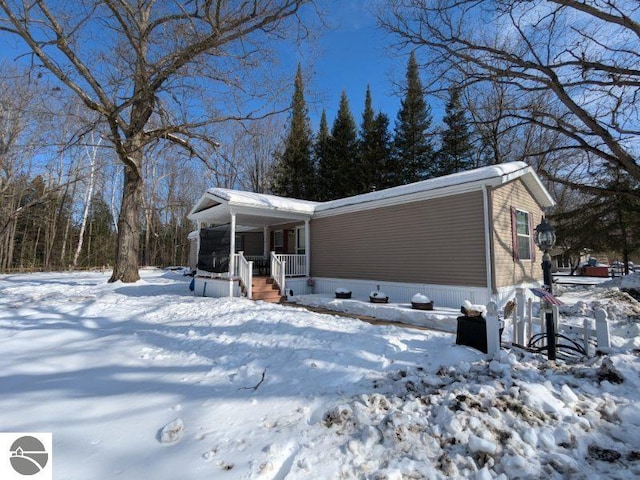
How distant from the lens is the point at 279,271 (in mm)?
10516

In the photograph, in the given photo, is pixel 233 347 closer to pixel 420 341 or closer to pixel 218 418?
pixel 218 418

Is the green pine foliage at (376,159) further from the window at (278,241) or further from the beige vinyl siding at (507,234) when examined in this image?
the beige vinyl siding at (507,234)

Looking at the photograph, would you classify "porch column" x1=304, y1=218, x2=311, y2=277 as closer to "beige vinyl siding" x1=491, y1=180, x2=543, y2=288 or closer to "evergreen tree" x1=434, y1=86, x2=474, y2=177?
"beige vinyl siding" x1=491, y1=180, x2=543, y2=288

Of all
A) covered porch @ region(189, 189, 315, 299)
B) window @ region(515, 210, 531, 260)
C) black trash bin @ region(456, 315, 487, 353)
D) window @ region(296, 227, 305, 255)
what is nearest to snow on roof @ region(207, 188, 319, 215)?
covered porch @ region(189, 189, 315, 299)

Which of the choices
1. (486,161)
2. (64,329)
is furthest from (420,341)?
(486,161)

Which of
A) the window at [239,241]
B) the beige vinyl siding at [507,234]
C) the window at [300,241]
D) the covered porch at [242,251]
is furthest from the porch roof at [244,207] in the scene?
the beige vinyl siding at [507,234]

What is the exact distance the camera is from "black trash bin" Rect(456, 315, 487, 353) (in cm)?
404

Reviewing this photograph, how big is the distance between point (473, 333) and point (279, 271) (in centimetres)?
715

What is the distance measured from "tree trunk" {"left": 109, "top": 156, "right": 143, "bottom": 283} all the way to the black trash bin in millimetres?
12487

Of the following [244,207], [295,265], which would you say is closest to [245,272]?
[244,207]

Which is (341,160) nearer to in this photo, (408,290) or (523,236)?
(523,236)

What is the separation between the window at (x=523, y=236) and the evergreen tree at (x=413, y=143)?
13.4 metres

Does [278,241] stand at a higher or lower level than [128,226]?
lower

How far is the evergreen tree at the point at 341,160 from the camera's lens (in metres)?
24.0
